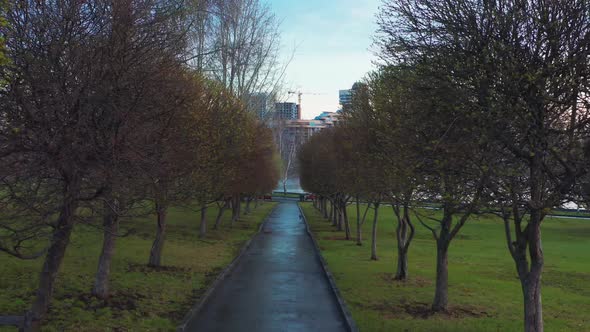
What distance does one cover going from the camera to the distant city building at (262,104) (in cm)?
4006

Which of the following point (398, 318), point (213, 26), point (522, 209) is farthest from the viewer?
point (213, 26)

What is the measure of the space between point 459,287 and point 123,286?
10411 millimetres

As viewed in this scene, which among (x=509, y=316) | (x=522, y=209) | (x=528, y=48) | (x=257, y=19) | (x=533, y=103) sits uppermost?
(x=257, y=19)

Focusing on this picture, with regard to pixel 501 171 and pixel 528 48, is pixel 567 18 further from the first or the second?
pixel 501 171

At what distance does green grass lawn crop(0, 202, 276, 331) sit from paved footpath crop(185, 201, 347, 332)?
68cm

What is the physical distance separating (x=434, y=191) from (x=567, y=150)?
7.45ft

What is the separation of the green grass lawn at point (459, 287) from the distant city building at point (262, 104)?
11.1 m

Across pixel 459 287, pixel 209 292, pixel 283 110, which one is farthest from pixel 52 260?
pixel 283 110

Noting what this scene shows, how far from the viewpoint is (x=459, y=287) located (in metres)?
17.8

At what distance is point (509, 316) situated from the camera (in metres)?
13.7

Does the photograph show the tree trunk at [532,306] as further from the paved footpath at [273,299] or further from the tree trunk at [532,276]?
the paved footpath at [273,299]

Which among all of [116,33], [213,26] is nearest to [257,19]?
[213,26]

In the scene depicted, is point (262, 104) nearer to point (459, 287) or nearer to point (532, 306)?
point (459, 287)

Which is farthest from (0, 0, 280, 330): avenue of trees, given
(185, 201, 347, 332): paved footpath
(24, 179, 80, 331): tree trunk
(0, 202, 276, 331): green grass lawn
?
(185, 201, 347, 332): paved footpath
